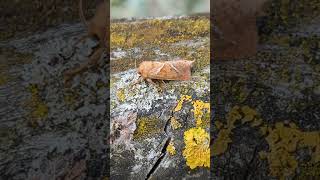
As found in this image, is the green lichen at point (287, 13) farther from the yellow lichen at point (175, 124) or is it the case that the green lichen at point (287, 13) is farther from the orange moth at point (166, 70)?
the yellow lichen at point (175, 124)

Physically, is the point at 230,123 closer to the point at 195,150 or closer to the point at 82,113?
the point at 195,150

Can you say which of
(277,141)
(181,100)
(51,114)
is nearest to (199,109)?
(181,100)

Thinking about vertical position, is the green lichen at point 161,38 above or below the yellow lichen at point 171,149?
above

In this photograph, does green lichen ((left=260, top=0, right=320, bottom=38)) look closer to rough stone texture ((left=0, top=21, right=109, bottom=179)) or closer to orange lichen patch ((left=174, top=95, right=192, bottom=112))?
orange lichen patch ((left=174, top=95, right=192, bottom=112))

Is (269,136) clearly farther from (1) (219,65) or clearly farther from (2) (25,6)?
(2) (25,6)

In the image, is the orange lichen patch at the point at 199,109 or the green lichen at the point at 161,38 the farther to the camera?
the green lichen at the point at 161,38

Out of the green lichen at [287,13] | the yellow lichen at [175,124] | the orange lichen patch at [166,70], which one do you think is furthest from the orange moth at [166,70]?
the green lichen at [287,13]

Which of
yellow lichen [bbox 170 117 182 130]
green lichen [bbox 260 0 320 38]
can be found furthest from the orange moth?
green lichen [bbox 260 0 320 38]

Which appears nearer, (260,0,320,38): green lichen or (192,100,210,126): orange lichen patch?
(192,100,210,126): orange lichen patch

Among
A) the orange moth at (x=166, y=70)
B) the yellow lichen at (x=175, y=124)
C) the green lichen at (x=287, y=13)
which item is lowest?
the yellow lichen at (x=175, y=124)
